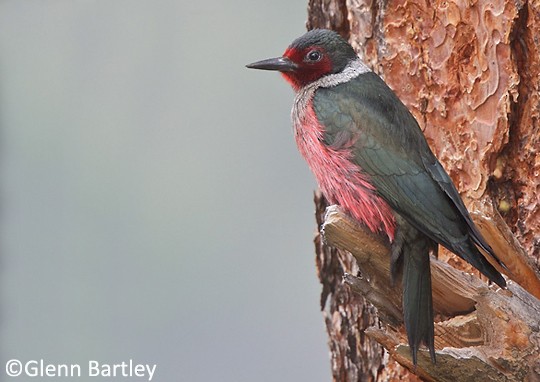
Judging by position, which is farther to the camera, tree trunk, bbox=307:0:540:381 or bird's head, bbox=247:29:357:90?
bird's head, bbox=247:29:357:90

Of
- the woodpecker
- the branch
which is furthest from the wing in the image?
the branch

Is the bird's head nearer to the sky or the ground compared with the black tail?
nearer to the sky

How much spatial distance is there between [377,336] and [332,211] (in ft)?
1.55

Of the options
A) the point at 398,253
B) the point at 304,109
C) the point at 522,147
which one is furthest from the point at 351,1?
the point at 398,253

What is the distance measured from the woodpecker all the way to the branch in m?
0.07

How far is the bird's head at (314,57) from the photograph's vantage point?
442 cm

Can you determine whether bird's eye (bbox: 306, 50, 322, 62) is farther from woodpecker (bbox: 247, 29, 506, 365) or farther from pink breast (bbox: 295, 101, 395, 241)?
pink breast (bbox: 295, 101, 395, 241)

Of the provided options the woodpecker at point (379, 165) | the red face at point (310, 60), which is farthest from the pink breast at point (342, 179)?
the red face at point (310, 60)

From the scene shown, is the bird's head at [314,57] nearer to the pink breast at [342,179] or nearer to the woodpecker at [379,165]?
the woodpecker at [379,165]

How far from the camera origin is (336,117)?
13.6 ft

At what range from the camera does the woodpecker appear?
370cm

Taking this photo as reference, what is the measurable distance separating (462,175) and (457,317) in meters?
0.79

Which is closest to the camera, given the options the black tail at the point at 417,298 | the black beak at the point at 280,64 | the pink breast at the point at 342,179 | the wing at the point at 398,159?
the black tail at the point at 417,298

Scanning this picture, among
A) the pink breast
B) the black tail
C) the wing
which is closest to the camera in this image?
the black tail
